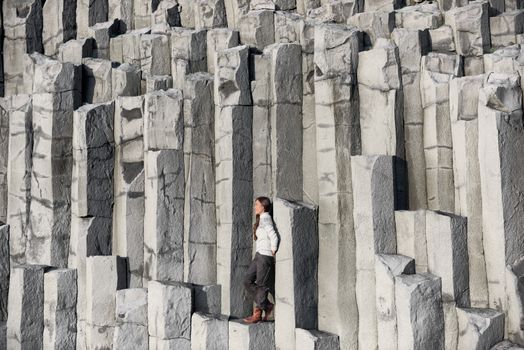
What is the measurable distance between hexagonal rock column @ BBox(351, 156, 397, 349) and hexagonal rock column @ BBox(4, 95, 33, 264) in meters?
4.74

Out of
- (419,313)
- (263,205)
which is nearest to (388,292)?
(419,313)

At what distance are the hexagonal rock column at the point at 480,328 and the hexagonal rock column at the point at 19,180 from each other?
5.97 m

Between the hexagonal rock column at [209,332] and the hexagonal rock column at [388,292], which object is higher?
the hexagonal rock column at [388,292]

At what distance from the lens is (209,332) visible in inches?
376

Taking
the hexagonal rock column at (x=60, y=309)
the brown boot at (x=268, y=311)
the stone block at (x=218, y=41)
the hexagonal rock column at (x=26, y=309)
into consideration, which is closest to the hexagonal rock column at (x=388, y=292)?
the brown boot at (x=268, y=311)

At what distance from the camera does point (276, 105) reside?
33.1ft

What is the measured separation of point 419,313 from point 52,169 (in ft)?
17.4

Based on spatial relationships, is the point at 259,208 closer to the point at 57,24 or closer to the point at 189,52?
the point at 189,52

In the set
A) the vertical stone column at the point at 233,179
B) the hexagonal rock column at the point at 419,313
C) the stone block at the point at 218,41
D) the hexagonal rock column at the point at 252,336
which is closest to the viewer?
the hexagonal rock column at the point at 419,313

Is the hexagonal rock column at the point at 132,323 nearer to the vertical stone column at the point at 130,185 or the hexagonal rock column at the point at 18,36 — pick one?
the vertical stone column at the point at 130,185

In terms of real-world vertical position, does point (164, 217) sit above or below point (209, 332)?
above

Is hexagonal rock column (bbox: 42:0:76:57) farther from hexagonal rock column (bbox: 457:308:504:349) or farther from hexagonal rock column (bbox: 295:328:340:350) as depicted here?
hexagonal rock column (bbox: 457:308:504:349)

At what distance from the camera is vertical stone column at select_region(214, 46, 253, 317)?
9875 mm

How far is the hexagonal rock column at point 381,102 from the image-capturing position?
9492 millimetres
